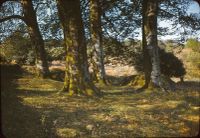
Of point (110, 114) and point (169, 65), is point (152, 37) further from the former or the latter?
point (169, 65)

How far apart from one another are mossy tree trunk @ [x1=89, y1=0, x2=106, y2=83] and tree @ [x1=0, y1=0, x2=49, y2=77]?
10.0ft

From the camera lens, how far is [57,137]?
10.2 m

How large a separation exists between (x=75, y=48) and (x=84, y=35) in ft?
2.57

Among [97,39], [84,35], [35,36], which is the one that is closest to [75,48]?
[84,35]

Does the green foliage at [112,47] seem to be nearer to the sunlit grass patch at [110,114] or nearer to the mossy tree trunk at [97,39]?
the mossy tree trunk at [97,39]

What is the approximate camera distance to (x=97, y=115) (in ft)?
40.7

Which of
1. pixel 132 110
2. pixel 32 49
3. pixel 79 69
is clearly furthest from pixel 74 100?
pixel 32 49

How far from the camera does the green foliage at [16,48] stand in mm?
21750

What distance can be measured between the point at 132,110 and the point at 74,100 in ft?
8.71

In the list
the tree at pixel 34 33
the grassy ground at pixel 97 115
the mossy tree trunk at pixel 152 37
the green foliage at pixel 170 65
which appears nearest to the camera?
the grassy ground at pixel 97 115

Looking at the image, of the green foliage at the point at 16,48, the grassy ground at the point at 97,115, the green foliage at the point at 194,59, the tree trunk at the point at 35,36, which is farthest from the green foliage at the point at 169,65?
the grassy ground at the point at 97,115

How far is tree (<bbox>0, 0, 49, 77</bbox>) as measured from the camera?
892 inches

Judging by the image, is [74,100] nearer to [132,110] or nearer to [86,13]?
[132,110]

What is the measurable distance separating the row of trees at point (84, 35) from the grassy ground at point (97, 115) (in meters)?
1.12
